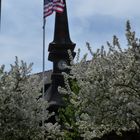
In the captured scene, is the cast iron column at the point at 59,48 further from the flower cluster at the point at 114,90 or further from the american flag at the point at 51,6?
the flower cluster at the point at 114,90

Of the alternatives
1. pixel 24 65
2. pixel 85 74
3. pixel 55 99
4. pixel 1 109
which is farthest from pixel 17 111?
pixel 55 99

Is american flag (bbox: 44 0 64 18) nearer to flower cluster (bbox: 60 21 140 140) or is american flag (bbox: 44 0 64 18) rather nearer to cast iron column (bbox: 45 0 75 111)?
flower cluster (bbox: 60 21 140 140)

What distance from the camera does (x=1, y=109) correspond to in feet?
58.9

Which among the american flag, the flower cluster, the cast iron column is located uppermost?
the cast iron column

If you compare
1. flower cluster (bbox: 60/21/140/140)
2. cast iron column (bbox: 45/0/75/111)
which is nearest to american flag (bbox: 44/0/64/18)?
flower cluster (bbox: 60/21/140/140)

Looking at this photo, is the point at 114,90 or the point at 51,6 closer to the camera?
the point at 114,90

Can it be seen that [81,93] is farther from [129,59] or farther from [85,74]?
[129,59]

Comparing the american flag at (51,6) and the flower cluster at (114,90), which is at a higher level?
the american flag at (51,6)

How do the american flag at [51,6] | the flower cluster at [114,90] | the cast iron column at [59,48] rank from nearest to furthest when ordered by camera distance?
the flower cluster at [114,90], the american flag at [51,6], the cast iron column at [59,48]

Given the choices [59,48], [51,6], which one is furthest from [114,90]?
[59,48]

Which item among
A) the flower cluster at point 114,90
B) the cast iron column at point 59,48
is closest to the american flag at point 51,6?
the flower cluster at point 114,90

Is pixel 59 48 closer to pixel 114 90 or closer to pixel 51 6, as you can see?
pixel 51 6

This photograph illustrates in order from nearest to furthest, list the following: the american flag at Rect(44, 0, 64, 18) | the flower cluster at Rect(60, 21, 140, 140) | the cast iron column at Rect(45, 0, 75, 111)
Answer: the flower cluster at Rect(60, 21, 140, 140) < the american flag at Rect(44, 0, 64, 18) < the cast iron column at Rect(45, 0, 75, 111)

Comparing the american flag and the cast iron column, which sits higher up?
the cast iron column
